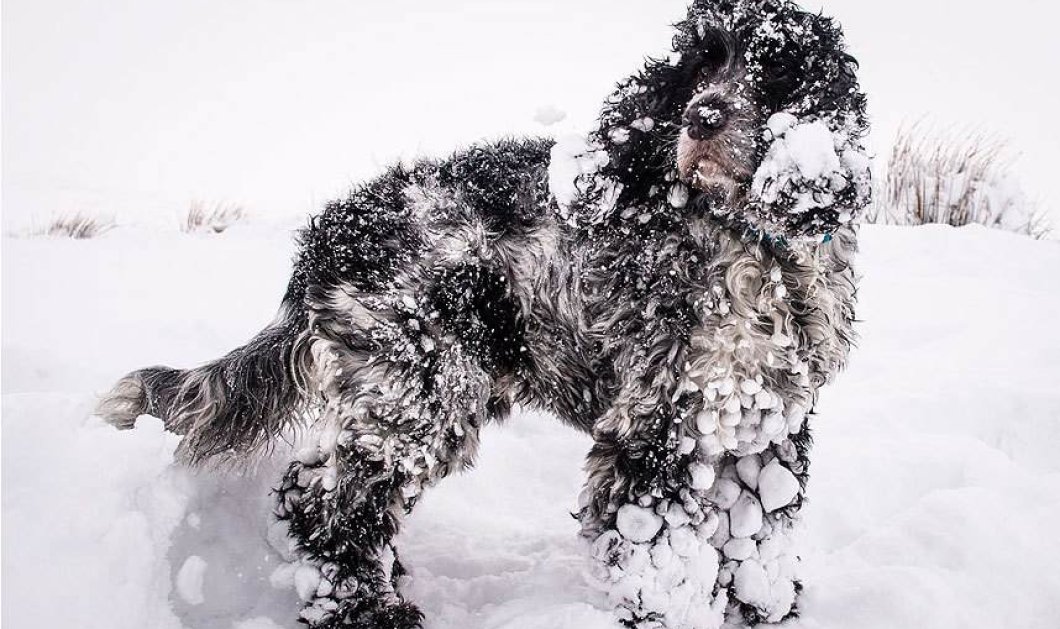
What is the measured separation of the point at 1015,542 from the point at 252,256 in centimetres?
560

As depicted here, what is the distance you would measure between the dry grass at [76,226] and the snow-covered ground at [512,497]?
135 inches

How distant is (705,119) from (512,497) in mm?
2154

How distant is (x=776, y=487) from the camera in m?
2.35

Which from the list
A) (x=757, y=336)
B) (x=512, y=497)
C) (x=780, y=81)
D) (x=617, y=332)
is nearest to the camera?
(x=780, y=81)

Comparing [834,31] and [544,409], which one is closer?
[834,31]

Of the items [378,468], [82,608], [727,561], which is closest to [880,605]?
[727,561]

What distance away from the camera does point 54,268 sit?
5250 mm

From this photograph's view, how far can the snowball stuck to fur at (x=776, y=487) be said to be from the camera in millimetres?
2350

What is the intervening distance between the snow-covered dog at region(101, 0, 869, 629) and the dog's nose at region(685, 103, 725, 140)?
1cm

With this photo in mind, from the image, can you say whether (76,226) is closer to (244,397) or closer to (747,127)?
(244,397)

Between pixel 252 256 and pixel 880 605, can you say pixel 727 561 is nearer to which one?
pixel 880 605

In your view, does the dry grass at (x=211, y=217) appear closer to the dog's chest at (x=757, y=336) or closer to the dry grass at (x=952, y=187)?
the dry grass at (x=952, y=187)

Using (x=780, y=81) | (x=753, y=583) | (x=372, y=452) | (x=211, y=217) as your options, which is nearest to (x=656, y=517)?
(x=753, y=583)

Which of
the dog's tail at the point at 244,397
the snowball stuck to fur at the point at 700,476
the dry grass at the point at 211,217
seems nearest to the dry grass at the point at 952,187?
the snowball stuck to fur at the point at 700,476
